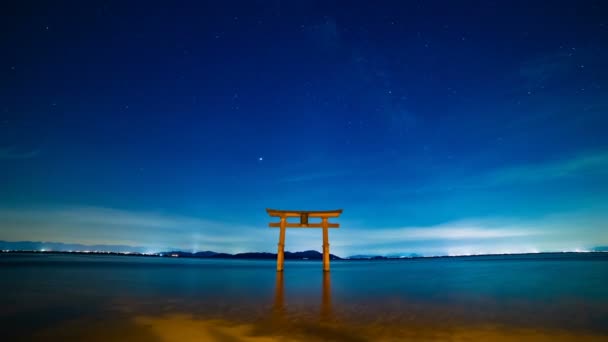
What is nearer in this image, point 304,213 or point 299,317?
point 299,317

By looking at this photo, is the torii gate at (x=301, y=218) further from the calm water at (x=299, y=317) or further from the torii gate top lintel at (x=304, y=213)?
the calm water at (x=299, y=317)

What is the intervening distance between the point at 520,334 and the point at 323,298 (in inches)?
230

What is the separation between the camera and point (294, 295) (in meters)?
11.1

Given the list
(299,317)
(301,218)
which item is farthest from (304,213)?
(299,317)

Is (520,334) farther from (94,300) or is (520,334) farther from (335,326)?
(94,300)

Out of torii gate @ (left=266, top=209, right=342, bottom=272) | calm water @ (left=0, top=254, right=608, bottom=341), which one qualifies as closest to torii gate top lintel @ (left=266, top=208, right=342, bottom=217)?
torii gate @ (left=266, top=209, right=342, bottom=272)

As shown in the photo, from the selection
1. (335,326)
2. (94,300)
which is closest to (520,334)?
(335,326)

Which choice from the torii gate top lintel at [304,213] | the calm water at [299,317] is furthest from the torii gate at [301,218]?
the calm water at [299,317]

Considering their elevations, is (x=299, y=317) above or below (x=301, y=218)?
below

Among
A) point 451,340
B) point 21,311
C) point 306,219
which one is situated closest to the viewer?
point 451,340

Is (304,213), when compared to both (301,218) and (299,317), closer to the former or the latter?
(301,218)

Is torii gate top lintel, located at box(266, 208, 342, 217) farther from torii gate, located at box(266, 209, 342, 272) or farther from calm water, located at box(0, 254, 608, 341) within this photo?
calm water, located at box(0, 254, 608, 341)

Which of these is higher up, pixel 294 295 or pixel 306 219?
pixel 306 219

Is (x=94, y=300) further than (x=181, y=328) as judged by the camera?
Yes
